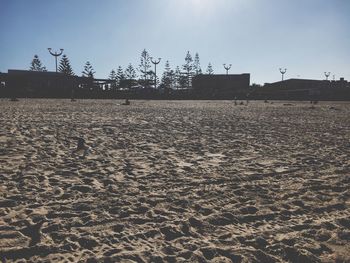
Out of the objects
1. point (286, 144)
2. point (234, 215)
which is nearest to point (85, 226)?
point (234, 215)

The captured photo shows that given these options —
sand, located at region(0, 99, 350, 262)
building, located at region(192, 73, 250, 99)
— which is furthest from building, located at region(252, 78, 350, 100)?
sand, located at region(0, 99, 350, 262)

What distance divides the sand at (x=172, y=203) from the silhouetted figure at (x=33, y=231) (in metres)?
0.02

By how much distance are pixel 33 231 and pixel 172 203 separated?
1566 mm

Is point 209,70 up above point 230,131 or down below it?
above

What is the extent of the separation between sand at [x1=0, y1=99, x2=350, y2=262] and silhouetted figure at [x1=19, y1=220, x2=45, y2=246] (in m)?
0.02

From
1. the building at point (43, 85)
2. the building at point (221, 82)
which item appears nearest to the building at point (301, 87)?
the building at point (221, 82)

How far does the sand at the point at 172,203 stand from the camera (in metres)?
2.77

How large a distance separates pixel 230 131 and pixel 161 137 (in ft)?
8.67

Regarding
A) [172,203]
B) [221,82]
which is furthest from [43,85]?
[172,203]

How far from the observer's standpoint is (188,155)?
6.51 metres

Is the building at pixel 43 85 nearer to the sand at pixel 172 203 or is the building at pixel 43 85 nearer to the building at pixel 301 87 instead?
the sand at pixel 172 203

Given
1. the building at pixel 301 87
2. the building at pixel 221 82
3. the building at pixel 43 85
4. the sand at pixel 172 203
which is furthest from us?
the building at pixel 221 82

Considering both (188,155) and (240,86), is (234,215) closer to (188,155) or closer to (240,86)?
(188,155)

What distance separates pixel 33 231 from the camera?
3.01 metres
